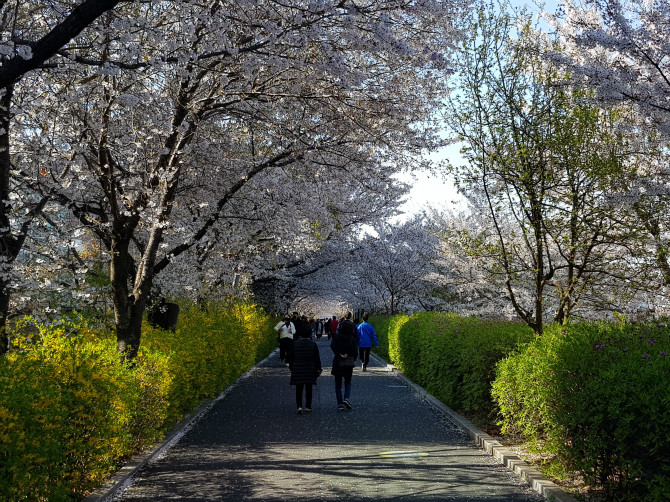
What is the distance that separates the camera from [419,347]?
16828 millimetres

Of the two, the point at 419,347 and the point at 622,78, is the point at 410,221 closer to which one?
the point at 419,347

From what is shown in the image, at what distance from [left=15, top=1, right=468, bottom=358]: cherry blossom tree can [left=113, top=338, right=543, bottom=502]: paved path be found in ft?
8.12

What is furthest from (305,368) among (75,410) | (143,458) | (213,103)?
(75,410)

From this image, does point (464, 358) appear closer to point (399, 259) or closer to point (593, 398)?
point (593, 398)

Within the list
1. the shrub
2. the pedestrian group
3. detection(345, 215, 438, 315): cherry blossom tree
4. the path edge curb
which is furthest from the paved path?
detection(345, 215, 438, 315): cherry blossom tree

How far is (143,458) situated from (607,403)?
5209mm

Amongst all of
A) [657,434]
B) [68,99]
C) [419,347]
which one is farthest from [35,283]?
[419,347]

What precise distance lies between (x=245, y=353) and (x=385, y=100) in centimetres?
1223

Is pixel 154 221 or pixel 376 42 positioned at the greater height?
pixel 376 42

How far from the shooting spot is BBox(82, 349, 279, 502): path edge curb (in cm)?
625

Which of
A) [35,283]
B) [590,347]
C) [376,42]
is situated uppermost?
[376,42]

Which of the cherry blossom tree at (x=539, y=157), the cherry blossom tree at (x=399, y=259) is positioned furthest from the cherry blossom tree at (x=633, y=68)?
the cherry blossom tree at (x=399, y=259)

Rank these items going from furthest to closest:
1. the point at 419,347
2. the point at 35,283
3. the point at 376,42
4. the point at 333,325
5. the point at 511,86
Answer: the point at 333,325, the point at 419,347, the point at 511,86, the point at 35,283, the point at 376,42

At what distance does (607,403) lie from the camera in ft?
18.0
